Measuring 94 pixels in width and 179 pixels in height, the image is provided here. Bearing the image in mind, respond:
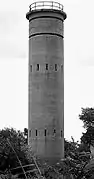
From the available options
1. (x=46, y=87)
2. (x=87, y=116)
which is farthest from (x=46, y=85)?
(x=87, y=116)

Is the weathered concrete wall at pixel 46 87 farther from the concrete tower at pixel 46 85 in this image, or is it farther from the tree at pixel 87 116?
the tree at pixel 87 116

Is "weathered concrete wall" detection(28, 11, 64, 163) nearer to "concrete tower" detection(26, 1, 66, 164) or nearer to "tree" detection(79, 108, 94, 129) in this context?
"concrete tower" detection(26, 1, 66, 164)

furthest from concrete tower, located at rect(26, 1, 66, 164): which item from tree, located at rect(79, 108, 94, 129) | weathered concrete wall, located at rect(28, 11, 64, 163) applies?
tree, located at rect(79, 108, 94, 129)

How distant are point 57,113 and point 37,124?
5.36 ft

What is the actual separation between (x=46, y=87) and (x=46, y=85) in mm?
143

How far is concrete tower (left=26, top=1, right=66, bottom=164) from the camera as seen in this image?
26.8m

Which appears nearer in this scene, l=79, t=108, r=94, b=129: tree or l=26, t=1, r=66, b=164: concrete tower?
l=26, t=1, r=66, b=164: concrete tower

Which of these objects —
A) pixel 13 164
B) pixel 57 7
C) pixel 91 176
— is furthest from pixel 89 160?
pixel 57 7

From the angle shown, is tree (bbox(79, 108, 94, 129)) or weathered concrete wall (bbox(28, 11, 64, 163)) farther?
tree (bbox(79, 108, 94, 129))

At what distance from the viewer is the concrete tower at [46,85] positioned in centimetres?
2677

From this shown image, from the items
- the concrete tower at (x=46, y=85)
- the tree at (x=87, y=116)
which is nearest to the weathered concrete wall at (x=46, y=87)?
the concrete tower at (x=46, y=85)

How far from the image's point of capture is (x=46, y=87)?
26922mm

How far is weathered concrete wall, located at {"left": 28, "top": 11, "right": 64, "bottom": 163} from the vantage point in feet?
87.8

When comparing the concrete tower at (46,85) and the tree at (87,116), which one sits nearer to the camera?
the concrete tower at (46,85)
